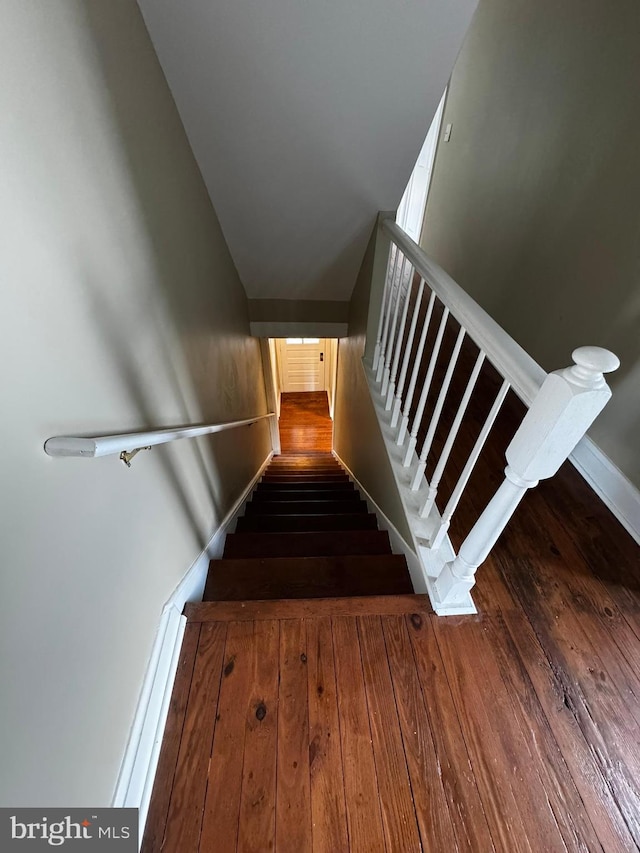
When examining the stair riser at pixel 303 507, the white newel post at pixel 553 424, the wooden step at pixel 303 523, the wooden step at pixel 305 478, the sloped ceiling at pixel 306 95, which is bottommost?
the wooden step at pixel 305 478

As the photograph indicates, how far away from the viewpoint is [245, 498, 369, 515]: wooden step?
2.58 metres

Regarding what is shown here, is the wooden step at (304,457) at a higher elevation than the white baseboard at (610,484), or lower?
lower

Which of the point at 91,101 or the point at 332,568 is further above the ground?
the point at 91,101

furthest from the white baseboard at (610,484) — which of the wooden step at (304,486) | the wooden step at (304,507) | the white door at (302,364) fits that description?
the white door at (302,364)

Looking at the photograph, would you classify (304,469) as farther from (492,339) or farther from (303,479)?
(492,339)

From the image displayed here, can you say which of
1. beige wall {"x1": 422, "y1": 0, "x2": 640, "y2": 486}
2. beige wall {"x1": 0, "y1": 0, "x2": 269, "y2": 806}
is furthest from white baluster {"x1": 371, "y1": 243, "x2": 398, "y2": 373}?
beige wall {"x1": 0, "y1": 0, "x2": 269, "y2": 806}

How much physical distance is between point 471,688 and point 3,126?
1519 mm

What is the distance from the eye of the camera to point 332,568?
1.46 metres

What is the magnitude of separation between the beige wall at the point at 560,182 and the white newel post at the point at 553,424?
967 millimetres

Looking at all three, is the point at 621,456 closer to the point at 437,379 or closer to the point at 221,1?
the point at 437,379

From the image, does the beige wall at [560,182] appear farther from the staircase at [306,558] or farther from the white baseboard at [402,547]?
the staircase at [306,558]

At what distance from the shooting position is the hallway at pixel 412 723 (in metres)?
0.79

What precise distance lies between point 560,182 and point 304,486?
2.76m

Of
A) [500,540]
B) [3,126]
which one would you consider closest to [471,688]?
[500,540]
